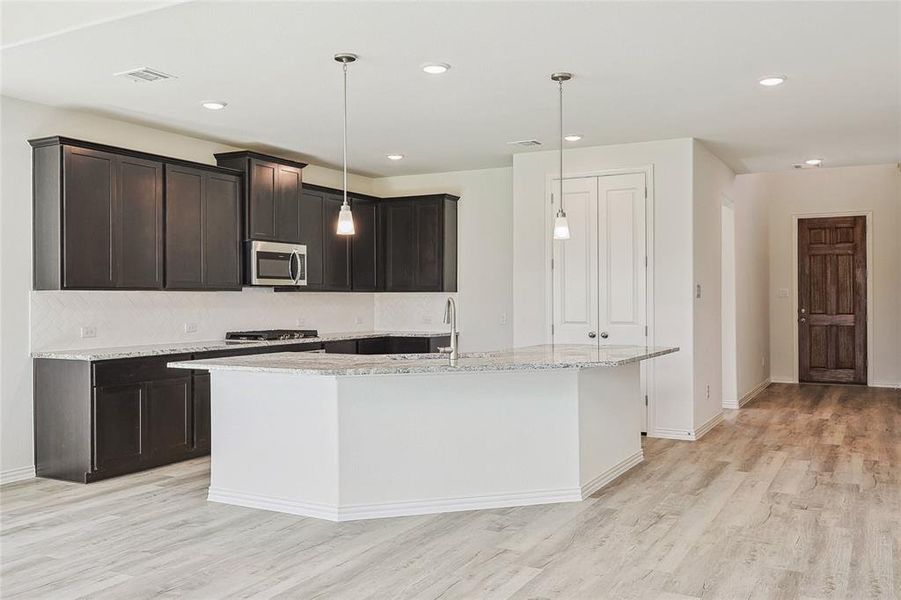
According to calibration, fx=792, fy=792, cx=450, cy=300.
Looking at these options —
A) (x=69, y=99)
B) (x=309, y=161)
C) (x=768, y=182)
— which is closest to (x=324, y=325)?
(x=309, y=161)

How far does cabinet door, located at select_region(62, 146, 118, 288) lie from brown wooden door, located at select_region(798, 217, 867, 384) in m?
8.63

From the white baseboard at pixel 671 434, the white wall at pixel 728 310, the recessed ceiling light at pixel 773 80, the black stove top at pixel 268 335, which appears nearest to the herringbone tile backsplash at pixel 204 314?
the black stove top at pixel 268 335

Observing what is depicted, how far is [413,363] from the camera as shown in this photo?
4246 millimetres

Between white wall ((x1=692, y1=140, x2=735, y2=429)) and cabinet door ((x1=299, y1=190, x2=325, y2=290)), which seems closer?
white wall ((x1=692, y1=140, x2=735, y2=429))

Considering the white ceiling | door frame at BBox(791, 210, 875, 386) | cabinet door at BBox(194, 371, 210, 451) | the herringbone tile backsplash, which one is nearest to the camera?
the white ceiling

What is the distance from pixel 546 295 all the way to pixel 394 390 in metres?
3.15

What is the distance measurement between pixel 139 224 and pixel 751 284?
22.7ft

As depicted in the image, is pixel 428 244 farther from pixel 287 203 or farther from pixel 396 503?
pixel 396 503

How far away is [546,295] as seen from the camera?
7227 millimetres

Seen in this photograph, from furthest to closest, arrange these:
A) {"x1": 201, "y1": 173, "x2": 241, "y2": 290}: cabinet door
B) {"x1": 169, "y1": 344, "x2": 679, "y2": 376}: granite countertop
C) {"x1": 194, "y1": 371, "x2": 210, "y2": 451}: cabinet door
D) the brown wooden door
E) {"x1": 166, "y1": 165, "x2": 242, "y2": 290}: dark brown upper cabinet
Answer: the brown wooden door → {"x1": 201, "y1": 173, "x2": 241, "y2": 290}: cabinet door → {"x1": 166, "y1": 165, "x2": 242, "y2": 290}: dark brown upper cabinet → {"x1": 194, "y1": 371, "x2": 210, "y2": 451}: cabinet door → {"x1": 169, "y1": 344, "x2": 679, "y2": 376}: granite countertop

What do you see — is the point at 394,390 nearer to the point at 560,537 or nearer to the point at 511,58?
the point at 560,537

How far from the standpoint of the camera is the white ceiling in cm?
374

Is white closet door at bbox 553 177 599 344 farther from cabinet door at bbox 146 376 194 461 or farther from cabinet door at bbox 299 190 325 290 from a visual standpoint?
cabinet door at bbox 146 376 194 461

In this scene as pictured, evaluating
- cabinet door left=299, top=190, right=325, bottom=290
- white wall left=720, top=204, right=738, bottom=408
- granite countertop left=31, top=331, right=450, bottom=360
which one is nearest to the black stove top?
granite countertop left=31, top=331, right=450, bottom=360
